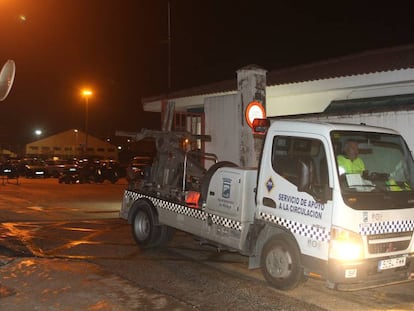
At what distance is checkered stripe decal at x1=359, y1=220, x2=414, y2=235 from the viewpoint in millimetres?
5934

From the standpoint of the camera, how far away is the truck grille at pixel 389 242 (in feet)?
19.7

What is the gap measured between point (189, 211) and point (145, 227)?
1601mm

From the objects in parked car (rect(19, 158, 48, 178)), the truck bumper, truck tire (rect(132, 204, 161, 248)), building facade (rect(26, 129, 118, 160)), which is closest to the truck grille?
the truck bumper

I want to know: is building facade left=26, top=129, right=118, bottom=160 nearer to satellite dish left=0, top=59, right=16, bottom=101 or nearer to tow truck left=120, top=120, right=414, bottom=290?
satellite dish left=0, top=59, right=16, bottom=101

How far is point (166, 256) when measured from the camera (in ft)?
29.4

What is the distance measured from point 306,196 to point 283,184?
17.4 inches

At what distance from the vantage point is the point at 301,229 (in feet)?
20.9

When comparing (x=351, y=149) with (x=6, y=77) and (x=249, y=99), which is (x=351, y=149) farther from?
(x=6, y=77)

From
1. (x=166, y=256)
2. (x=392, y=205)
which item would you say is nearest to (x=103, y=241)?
(x=166, y=256)

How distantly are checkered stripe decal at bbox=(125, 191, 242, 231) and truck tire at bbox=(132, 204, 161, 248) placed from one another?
24 centimetres

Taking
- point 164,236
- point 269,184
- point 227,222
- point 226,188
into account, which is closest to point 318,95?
point 164,236

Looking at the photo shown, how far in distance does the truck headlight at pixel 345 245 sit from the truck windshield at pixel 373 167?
0.40m

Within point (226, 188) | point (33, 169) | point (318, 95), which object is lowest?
point (226, 188)

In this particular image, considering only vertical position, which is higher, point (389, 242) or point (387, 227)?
point (387, 227)
